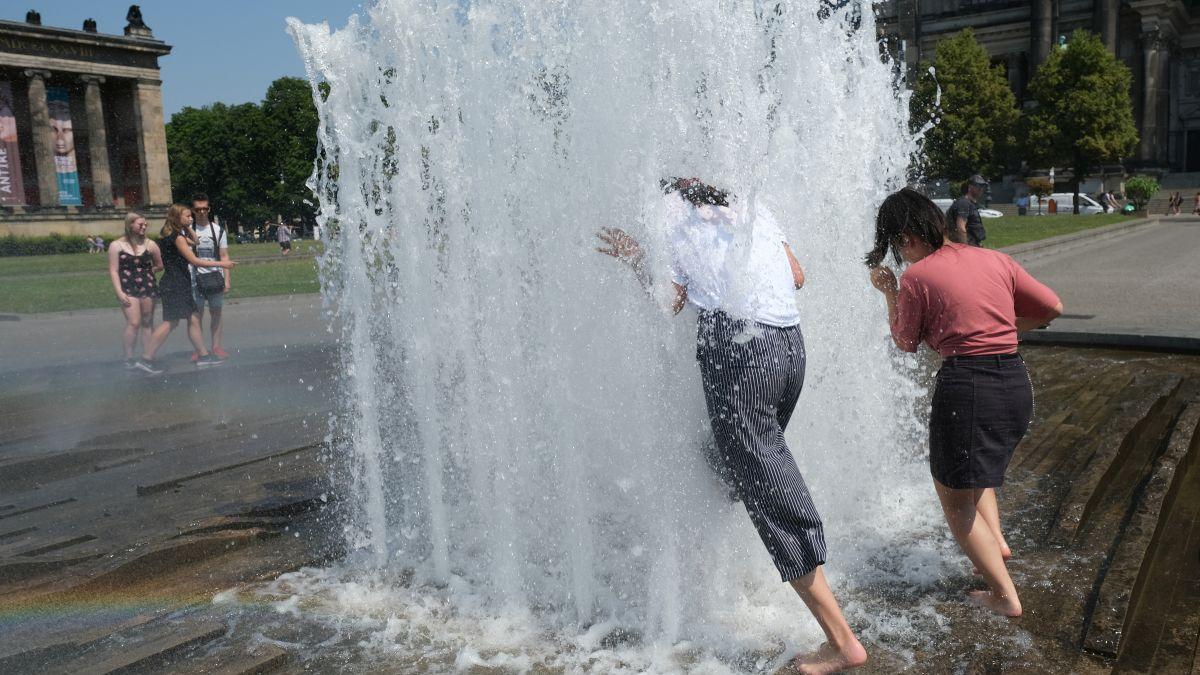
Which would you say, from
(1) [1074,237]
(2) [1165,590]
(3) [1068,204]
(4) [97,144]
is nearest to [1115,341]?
(2) [1165,590]

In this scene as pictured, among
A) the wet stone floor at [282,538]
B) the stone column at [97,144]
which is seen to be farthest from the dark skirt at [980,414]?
the stone column at [97,144]

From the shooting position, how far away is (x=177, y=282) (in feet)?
33.5

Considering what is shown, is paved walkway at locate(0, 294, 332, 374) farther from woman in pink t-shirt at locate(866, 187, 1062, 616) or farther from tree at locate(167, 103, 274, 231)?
tree at locate(167, 103, 274, 231)

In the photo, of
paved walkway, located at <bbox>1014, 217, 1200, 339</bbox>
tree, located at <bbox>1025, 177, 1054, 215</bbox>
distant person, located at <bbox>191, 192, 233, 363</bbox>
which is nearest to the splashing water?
distant person, located at <bbox>191, 192, 233, 363</bbox>

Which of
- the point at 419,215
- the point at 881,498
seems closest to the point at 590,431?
the point at 419,215

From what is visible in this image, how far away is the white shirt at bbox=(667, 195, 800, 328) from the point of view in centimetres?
308

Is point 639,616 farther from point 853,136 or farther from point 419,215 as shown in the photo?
point 853,136

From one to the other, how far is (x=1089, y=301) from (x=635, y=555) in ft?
39.0

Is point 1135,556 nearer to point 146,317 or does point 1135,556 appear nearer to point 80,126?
point 146,317

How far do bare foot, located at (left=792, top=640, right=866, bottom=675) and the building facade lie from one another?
61602 millimetres

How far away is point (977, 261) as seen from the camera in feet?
11.4

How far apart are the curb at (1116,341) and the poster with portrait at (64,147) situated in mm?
59486

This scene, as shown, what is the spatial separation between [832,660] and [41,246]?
48356 mm

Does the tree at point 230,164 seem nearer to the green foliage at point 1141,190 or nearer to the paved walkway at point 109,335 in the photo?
the green foliage at point 1141,190
